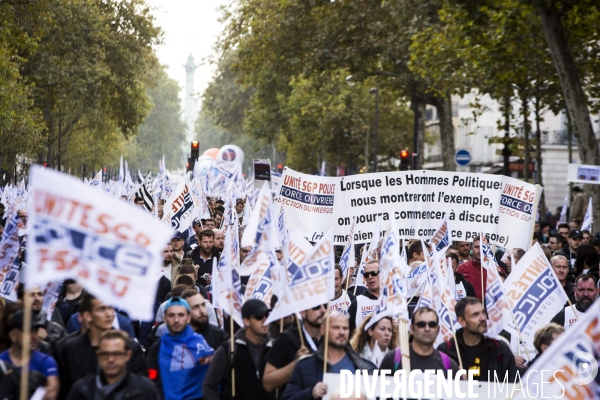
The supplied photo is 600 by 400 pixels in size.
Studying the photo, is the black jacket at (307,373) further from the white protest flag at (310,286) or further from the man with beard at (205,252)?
the man with beard at (205,252)

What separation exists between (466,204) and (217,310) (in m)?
4.04

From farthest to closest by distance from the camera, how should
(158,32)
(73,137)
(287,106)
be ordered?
1. (73,137)
2. (287,106)
3. (158,32)

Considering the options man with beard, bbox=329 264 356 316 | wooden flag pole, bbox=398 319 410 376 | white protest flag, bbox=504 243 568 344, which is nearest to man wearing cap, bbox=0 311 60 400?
wooden flag pole, bbox=398 319 410 376

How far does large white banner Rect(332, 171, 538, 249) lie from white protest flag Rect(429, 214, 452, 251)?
0.11 metres

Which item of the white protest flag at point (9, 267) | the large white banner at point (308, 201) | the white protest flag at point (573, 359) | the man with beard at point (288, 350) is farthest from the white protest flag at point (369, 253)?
the white protest flag at point (573, 359)

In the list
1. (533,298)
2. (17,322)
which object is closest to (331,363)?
(17,322)

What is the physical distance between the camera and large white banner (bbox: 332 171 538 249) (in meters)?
12.3

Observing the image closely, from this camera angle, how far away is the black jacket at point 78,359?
21.8ft

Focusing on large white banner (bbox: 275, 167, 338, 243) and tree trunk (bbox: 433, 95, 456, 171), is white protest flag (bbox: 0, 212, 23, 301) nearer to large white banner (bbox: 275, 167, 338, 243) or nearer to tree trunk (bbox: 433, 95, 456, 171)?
large white banner (bbox: 275, 167, 338, 243)

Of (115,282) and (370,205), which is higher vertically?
(370,205)

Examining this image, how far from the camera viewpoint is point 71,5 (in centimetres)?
3556

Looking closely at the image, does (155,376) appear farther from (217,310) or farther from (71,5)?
(71,5)

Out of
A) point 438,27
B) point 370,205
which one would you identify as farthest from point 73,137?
point 370,205

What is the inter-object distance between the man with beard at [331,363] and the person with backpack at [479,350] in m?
0.91
